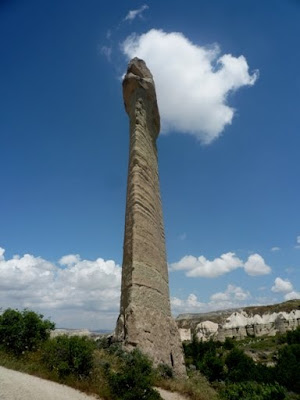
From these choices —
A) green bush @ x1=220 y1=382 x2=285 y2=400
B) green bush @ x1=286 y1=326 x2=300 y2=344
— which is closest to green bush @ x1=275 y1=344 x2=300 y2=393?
green bush @ x1=220 y1=382 x2=285 y2=400

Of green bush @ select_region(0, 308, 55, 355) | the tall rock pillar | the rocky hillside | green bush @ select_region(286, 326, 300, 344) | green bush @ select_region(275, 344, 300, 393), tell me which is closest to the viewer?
green bush @ select_region(0, 308, 55, 355)

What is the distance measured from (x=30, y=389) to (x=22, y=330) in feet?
9.53

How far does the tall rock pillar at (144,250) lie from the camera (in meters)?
11.3

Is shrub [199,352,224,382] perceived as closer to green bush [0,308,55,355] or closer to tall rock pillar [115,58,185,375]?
tall rock pillar [115,58,185,375]

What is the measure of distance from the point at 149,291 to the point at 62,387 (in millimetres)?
5141

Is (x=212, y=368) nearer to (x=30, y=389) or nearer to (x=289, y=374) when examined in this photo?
(x=289, y=374)

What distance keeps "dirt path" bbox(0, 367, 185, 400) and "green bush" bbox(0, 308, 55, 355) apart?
5.28ft

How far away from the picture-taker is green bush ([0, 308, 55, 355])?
9250 mm

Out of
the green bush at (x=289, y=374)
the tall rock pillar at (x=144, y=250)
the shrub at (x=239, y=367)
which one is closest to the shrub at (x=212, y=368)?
the shrub at (x=239, y=367)

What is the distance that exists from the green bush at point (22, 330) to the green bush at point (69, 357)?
0.66 meters

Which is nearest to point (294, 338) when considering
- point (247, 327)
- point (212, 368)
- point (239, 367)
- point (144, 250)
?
point (239, 367)

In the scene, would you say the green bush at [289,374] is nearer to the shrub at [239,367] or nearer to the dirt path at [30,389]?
the shrub at [239,367]

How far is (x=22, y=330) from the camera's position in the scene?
9383 mm

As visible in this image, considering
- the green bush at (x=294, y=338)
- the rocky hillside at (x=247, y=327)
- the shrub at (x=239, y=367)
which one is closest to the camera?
the shrub at (x=239, y=367)
